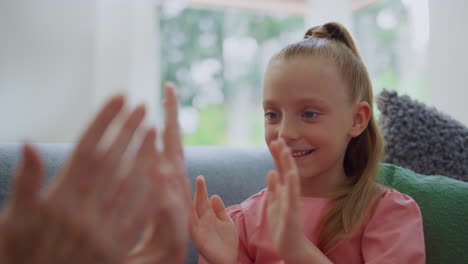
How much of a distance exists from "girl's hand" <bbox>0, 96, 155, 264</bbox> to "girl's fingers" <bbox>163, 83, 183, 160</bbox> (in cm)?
7

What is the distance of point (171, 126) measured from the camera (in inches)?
24.8

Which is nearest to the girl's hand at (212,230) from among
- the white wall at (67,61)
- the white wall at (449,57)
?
the white wall at (449,57)

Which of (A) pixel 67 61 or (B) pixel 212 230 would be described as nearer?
(B) pixel 212 230

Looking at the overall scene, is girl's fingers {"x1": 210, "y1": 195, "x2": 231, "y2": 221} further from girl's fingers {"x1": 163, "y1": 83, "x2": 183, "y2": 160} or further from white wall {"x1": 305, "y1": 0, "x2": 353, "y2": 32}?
→ white wall {"x1": 305, "y1": 0, "x2": 353, "y2": 32}

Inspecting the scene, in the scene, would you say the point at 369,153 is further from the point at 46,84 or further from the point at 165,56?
the point at 165,56

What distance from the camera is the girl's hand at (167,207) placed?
0.54m

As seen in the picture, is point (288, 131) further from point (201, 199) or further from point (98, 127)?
point (98, 127)

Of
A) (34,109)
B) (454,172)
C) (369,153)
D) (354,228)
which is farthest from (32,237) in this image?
(34,109)

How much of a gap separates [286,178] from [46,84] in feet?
7.94

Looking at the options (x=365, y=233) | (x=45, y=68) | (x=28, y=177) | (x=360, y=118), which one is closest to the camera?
(x=28, y=177)

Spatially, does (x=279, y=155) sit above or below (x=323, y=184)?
above

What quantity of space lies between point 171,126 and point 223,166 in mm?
647

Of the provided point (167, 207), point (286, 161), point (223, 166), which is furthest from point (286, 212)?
point (223, 166)

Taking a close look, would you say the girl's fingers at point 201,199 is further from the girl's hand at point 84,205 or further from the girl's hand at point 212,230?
the girl's hand at point 84,205
